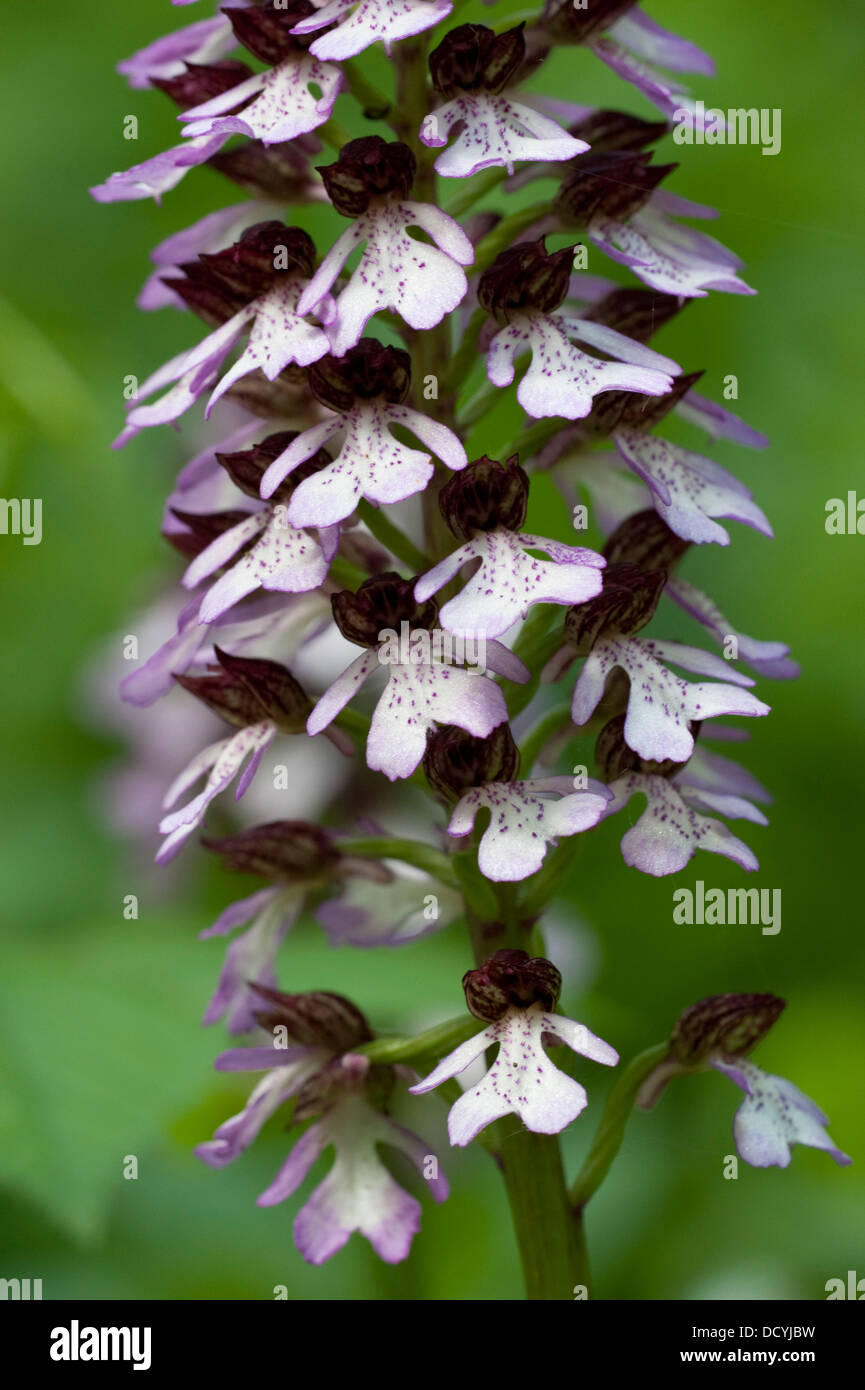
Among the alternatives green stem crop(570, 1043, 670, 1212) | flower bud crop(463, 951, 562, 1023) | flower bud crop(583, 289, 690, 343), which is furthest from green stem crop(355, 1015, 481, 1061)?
flower bud crop(583, 289, 690, 343)

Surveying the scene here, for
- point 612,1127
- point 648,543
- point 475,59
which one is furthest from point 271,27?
point 612,1127

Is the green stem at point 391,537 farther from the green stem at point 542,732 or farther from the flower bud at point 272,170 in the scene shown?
the flower bud at point 272,170

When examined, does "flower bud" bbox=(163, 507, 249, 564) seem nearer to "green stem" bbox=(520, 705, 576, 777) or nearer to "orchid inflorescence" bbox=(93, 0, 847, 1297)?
"orchid inflorescence" bbox=(93, 0, 847, 1297)

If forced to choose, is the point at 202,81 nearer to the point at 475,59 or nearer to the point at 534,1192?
the point at 475,59

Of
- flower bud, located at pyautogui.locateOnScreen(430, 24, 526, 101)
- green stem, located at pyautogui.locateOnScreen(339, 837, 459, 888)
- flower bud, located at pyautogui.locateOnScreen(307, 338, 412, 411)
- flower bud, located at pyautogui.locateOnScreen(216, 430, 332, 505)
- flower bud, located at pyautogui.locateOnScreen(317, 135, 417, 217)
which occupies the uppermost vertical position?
flower bud, located at pyautogui.locateOnScreen(430, 24, 526, 101)

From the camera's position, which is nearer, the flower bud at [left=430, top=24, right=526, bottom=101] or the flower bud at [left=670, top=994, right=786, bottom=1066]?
the flower bud at [left=430, top=24, right=526, bottom=101]

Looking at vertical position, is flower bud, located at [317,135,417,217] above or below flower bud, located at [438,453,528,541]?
above
